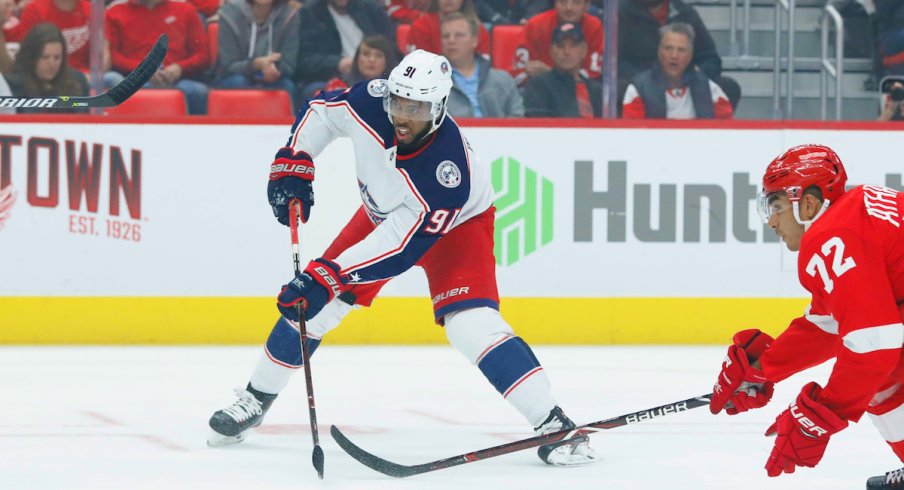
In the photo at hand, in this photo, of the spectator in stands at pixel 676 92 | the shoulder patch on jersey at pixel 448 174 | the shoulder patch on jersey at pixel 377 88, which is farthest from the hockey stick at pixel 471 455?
the spectator in stands at pixel 676 92

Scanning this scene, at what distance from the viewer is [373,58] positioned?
6.19 m

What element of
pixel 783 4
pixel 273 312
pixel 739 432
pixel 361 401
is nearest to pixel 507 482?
pixel 739 432

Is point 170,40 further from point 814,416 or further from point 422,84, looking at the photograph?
point 814,416

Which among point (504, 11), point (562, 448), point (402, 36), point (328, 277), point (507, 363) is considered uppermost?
point (504, 11)

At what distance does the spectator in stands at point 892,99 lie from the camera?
6.37 meters

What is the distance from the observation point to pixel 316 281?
136 inches

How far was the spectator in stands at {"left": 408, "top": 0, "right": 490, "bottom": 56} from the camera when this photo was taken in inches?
246

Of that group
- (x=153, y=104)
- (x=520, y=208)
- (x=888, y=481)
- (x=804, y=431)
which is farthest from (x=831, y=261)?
(x=153, y=104)

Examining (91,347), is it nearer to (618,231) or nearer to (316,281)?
(618,231)

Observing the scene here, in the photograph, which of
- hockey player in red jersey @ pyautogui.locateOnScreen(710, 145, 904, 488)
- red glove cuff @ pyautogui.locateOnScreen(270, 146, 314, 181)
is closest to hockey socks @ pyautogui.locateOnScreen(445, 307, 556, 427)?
red glove cuff @ pyautogui.locateOnScreen(270, 146, 314, 181)

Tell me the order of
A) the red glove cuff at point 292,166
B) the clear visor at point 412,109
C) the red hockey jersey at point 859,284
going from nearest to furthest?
the red hockey jersey at point 859,284 → the clear visor at point 412,109 → the red glove cuff at point 292,166

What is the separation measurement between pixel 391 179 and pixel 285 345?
1.85ft

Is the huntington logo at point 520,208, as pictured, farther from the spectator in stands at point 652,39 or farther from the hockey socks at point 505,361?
the hockey socks at point 505,361

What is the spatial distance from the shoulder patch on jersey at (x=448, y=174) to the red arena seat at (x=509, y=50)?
2794mm
